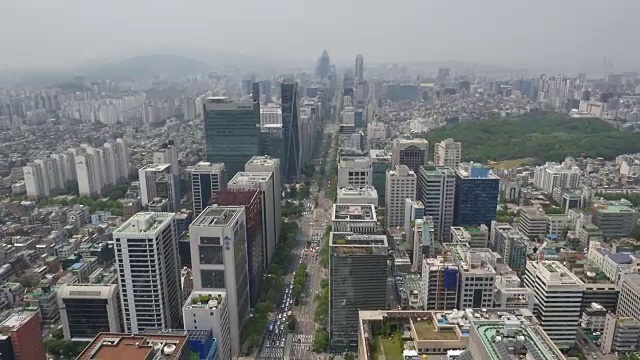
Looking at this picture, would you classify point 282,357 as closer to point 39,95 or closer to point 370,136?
point 370,136

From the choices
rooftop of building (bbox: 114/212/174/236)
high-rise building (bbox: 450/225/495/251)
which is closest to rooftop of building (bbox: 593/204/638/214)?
high-rise building (bbox: 450/225/495/251)

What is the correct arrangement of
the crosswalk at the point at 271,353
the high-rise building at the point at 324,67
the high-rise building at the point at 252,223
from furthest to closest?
the high-rise building at the point at 324,67 → the high-rise building at the point at 252,223 → the crosswalk at the point at 271,353

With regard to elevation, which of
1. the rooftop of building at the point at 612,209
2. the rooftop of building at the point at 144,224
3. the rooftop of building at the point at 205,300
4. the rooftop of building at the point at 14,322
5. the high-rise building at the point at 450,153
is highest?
the rooftop of building at the point at 144,224

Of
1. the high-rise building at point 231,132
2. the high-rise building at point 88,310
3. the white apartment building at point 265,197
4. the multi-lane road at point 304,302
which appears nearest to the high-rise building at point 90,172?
the high-rise building at point 231,132

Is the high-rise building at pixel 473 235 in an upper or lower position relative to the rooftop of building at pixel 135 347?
lower

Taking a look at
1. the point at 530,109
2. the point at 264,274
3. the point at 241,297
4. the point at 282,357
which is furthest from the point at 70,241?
the point at 530,109

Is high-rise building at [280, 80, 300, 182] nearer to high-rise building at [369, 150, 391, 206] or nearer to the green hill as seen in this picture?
high-rise building at [369, 150, 391, 206]

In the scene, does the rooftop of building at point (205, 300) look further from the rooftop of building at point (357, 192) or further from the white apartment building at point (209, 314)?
the rooftop of building at point (357, 192)

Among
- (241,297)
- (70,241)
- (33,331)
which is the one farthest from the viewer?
(70,241)
